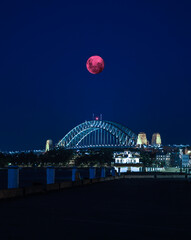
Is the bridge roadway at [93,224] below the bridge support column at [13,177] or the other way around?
below

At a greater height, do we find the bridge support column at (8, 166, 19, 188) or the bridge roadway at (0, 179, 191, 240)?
the bridge support column at (8, 166, 19, 188)

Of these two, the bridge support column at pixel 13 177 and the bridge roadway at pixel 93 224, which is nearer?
the bridge roadway at pixel 93 224

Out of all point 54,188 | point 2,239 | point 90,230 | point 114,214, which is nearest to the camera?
point 2,239

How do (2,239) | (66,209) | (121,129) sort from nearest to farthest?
(2,239) → (66,209) → (121,129)

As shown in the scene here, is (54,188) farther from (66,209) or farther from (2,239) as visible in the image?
(2,239)

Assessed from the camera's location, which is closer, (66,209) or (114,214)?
(114,214)

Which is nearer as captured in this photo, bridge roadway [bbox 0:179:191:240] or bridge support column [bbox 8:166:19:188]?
bridge roadway [bbox 0:179:191:240]

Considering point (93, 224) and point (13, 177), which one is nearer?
point (93, 224)

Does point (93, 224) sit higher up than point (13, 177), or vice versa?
point (13, 177)

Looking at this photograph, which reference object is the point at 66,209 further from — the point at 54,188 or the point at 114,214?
the point at 54,188

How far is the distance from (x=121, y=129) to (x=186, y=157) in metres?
104

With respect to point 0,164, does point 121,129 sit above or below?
above

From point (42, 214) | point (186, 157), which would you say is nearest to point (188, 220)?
point (42, 214)

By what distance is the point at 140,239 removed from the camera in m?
6.25
